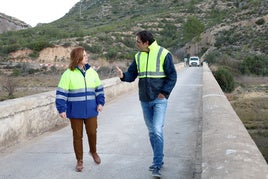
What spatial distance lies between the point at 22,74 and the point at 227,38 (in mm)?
36322

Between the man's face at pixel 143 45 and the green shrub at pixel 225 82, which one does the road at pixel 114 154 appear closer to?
the man's face at pixel 143 45

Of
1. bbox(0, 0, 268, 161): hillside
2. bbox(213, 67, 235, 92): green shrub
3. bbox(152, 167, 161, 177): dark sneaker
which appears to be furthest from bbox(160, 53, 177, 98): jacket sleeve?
bbox(213, 67, 235, 92): green shrub

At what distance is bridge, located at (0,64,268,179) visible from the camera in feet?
13.0

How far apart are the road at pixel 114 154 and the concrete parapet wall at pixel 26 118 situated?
16cm

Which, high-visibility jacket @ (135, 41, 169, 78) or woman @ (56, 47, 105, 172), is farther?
woman @ (56, 47, 105, 172)

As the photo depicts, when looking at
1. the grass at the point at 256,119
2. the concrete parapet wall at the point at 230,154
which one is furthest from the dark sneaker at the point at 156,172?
the grass at the point at 256,119

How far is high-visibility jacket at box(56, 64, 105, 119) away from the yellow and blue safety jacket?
0.79 meters

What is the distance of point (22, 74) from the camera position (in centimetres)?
4631

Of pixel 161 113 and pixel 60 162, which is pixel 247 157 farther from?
pixel 60 162

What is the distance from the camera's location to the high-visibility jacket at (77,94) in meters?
5.61

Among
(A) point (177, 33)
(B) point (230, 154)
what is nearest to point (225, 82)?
(B) point (230, 154)

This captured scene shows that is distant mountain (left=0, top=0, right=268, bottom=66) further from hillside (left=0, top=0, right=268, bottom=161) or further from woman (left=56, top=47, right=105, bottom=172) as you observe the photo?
woman (left=56, top=47, right=105, bottom=172)

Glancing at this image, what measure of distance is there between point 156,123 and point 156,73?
63 cm

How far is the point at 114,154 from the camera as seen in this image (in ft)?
22.1
